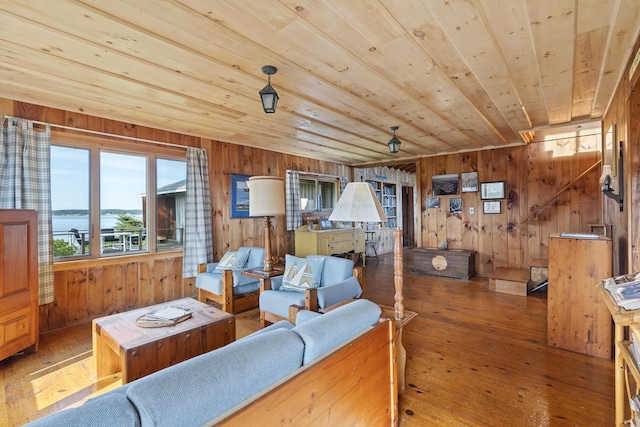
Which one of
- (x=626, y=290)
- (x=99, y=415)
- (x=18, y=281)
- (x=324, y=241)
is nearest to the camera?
(x=99, y=415)

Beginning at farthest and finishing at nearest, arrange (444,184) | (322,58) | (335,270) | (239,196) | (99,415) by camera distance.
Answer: (444,184) < (239,196) < (335,270) < (322,58) < (99,415)

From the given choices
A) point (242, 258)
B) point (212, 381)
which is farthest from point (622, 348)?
point (242, 258)

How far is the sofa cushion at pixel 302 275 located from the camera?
2.94 m

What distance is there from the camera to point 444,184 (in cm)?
590

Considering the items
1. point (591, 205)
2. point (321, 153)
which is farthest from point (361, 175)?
point (591, 205)

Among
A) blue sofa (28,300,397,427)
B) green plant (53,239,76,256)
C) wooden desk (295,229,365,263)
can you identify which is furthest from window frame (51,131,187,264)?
blue sofa (28,300,397,427)

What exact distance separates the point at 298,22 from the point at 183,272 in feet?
11.9

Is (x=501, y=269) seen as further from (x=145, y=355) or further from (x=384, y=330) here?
(x=145, y=355)

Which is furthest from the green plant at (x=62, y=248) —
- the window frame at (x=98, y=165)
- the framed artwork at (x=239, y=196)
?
the framed artwork at (x=239, y=196)

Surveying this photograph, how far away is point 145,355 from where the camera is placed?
74.2 inches

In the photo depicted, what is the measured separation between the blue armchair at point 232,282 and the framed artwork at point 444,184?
3851mm

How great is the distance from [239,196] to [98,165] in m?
1.92

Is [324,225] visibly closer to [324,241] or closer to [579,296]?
[324,241]

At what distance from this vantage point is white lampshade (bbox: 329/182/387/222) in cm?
182
